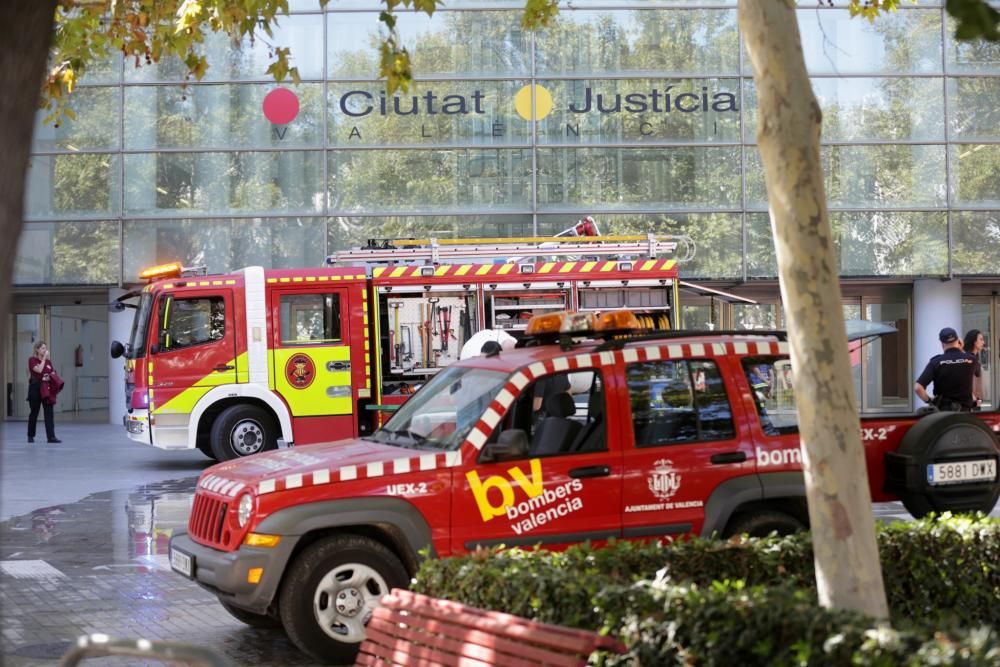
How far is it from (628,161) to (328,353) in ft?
34.9

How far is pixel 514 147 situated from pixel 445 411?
18.3m

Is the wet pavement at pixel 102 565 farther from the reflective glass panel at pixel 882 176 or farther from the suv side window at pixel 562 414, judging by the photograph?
the reflective glass panel at pixel 882 176

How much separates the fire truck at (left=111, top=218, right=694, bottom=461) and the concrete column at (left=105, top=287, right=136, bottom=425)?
9.02 metres

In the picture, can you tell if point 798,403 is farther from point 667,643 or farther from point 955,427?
point 955,427

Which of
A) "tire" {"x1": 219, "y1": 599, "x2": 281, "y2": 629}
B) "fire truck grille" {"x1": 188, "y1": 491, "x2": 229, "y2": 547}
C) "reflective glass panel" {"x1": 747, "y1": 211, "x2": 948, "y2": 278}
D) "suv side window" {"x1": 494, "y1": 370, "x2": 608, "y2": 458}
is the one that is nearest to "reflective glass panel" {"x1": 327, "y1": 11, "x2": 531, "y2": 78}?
"reflective glass panel" {"x1": 747, "y1": 211, "x2": 948, "y2": 278}

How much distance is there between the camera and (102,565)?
10.6 m

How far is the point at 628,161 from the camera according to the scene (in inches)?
1011

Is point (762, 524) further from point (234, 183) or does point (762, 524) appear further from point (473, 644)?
point (234, 183)

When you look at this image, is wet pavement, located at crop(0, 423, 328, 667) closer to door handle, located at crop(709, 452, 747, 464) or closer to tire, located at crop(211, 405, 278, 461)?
tire, located at crop(211, 405, 278, 461)

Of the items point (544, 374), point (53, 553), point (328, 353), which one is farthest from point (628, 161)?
point (544, 374)

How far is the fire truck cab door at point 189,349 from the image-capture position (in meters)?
17.1

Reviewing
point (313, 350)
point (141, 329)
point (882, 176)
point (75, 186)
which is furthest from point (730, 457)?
point (75, 186)

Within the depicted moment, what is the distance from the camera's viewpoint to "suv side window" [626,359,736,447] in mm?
7730

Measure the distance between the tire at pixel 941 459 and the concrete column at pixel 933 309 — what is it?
59.7 ft
